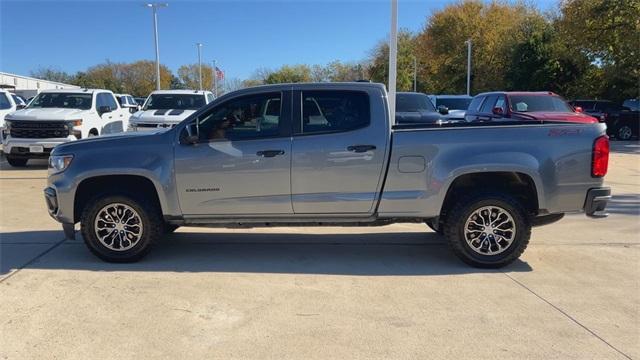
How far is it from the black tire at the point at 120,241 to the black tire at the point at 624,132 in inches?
931

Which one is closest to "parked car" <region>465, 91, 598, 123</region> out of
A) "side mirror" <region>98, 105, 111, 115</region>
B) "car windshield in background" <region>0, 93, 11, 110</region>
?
"side mirror" <region>98, 105, 111, 115</region>

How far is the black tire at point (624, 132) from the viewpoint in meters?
23.8

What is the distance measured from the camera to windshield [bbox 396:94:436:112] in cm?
1482

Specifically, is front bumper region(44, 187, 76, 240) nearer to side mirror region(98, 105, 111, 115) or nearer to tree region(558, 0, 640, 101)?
side mirror region(98, 105, 111, 115)

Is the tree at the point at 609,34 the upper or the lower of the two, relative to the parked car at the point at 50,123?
upper

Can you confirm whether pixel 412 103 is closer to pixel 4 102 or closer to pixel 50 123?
pixel 50 123

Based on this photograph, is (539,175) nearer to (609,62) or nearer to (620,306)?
(620,306)

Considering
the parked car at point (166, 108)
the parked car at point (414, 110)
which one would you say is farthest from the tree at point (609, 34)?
the parked car at point (166, 108)

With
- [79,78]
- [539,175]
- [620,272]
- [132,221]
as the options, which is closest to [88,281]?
[132,221]

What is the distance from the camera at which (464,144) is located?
17.7 ft

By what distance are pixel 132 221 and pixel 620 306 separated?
475 centimetres

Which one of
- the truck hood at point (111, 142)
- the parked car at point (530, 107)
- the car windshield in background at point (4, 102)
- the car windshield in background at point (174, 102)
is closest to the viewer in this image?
Answer: the truck hood at point (111, 142)

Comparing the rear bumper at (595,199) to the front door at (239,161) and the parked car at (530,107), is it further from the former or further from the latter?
the parked car at (530,107)

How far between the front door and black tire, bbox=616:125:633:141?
74.8 ft
